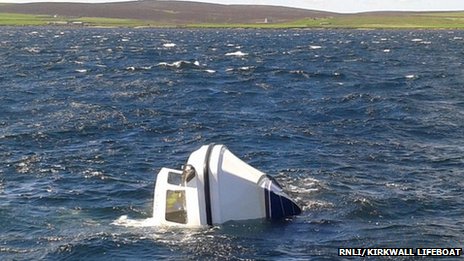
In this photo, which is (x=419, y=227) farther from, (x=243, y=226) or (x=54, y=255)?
(x=54, y=255)

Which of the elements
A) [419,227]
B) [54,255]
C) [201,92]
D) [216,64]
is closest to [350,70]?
[216,64]

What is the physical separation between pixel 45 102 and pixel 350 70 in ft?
134

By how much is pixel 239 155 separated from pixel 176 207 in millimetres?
11658

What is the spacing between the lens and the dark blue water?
2262cm

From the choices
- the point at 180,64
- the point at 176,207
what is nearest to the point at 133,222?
the point at 176,207

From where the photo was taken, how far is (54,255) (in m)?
21.7

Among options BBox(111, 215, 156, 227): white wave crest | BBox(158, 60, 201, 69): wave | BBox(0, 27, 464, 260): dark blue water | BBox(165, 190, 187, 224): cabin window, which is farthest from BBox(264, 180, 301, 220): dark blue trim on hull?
BBox(158, 60, 201, 69): wave

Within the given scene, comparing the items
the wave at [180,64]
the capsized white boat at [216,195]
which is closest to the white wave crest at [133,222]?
the capsized white boat at [216,195]

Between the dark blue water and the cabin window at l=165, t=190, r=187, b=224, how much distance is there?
641 mm

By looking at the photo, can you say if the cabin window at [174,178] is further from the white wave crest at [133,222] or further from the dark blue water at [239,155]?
the dark blue water at [239,155]

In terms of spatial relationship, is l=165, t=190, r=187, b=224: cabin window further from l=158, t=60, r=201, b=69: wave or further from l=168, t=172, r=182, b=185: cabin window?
l=158, t=60, r=201, b=69: wave

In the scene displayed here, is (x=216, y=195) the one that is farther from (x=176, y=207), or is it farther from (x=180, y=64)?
(x=180, y=64)

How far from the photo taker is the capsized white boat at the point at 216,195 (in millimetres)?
22922

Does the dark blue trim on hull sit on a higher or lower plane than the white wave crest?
higher
